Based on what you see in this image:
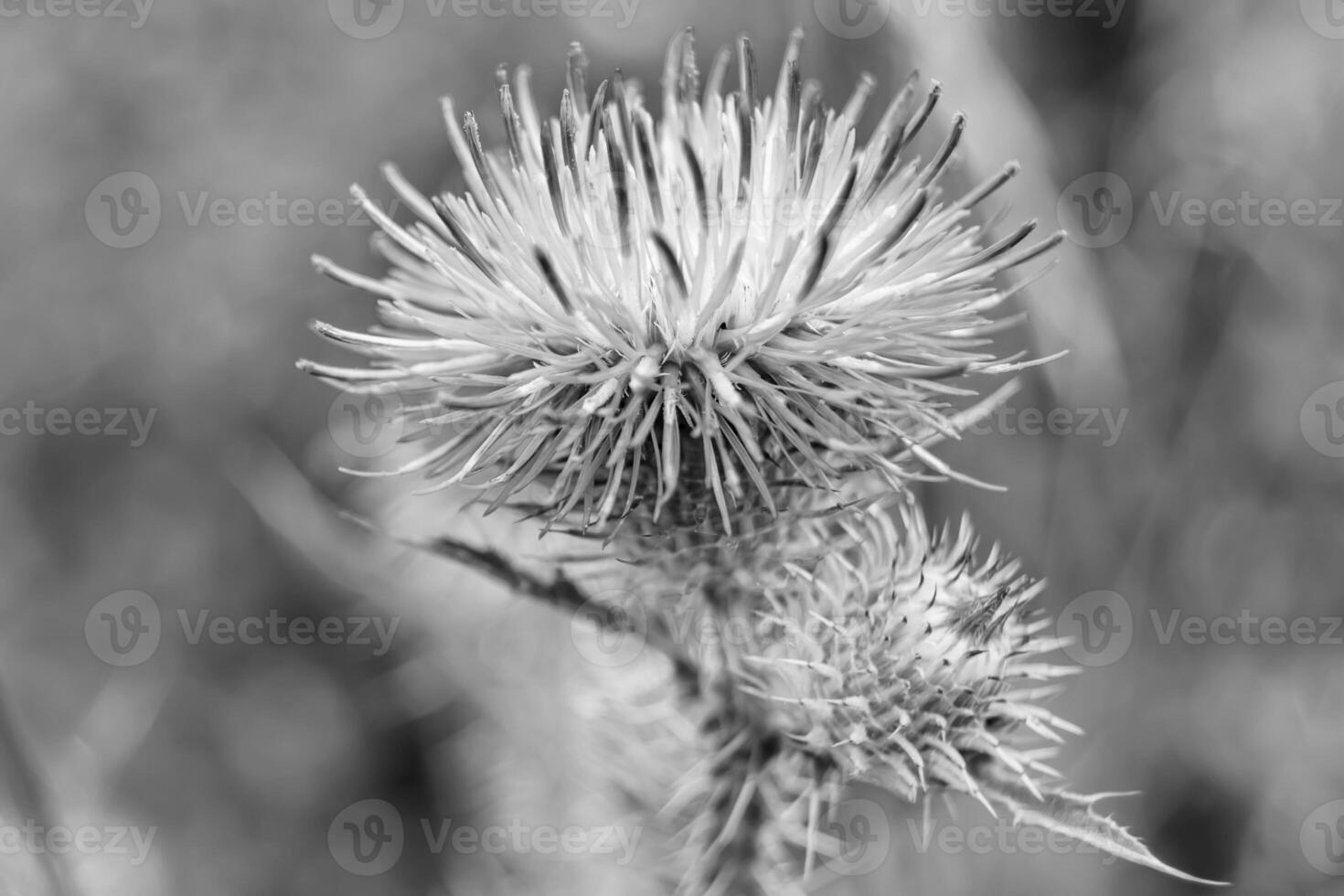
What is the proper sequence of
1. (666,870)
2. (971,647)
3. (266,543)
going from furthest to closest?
1. (266,543)
2. (666,870)
3. (971,647)

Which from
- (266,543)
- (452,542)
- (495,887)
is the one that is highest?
(452,542)

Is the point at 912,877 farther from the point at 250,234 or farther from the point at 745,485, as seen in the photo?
the point at 250,234

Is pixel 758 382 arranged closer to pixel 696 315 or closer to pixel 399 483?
pixel 696 315

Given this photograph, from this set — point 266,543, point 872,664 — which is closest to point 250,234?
point 266,543

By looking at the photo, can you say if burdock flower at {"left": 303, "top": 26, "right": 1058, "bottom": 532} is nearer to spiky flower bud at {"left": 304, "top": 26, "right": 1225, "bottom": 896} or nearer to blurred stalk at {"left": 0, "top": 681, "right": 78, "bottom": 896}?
spiky flower bud at {"left": 304, "top": 26, "right": 1225, "bottom": 896}

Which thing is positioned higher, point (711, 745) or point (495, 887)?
point (711, 745)

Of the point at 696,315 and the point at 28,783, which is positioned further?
the point at 28,783

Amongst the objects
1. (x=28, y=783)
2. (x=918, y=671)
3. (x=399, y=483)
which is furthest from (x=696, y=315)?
(x=399, y=483)
